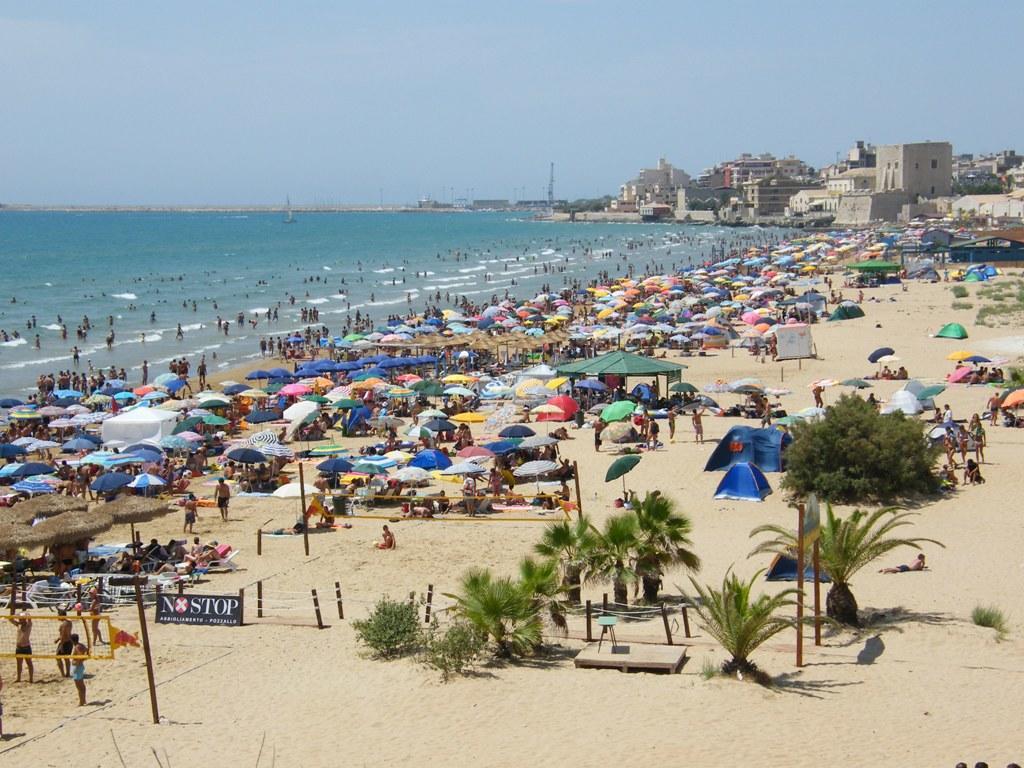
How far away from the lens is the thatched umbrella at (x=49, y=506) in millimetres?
16516

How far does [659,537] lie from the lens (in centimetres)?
1274

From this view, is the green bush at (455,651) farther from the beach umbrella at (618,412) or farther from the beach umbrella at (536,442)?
the beach umbrella at (618,412)

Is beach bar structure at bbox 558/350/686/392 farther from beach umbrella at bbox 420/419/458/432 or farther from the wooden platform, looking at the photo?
the wooden platform

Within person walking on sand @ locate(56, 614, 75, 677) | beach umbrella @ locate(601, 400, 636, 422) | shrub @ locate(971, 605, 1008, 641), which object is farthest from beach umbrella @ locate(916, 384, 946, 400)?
person walking on sand @ locate(56, 614, 75, 677)

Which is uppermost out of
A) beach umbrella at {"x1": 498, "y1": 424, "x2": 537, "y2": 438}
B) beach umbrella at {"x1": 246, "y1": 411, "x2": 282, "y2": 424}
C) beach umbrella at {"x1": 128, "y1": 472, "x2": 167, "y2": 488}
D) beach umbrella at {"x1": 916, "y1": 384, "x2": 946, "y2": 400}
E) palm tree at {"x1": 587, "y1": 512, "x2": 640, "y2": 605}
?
beach umbrella at {"x1": 916, "y1": 384, "x2": 946, "y2": 400}

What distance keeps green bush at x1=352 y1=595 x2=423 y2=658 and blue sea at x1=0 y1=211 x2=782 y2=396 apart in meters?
27.9

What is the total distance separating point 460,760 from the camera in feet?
29.6

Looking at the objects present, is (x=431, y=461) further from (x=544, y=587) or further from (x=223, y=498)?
(x=544, y=587)

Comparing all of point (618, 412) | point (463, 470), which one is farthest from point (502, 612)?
point (618, 412)

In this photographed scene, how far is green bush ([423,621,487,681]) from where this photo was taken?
10.9m

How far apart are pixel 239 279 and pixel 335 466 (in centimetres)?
6684

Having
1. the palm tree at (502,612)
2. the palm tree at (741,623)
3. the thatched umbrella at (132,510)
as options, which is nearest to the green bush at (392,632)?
the palm tree at (502,612)

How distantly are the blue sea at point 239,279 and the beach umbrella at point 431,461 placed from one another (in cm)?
2092

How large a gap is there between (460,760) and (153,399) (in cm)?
2181
